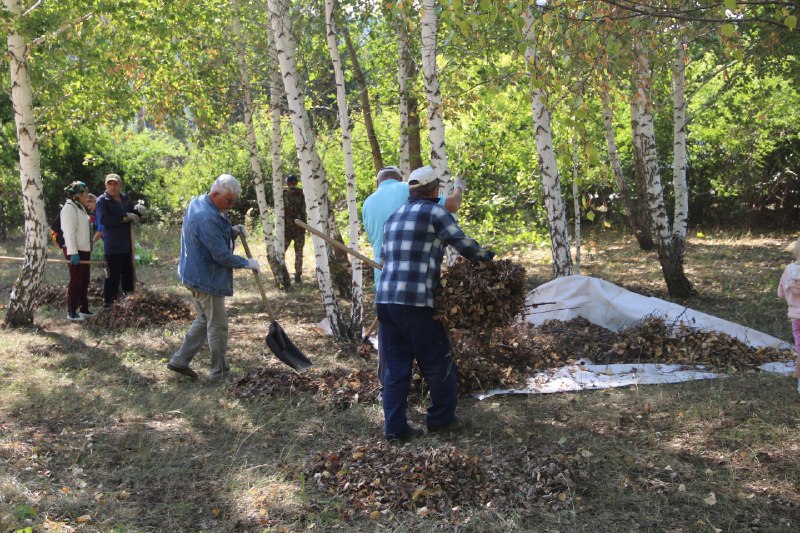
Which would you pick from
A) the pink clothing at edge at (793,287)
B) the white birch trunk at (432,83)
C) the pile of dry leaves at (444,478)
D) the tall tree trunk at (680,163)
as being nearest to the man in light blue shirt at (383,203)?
the white birch trunk at (432,83)

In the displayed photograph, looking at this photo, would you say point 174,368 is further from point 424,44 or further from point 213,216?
point 424,44

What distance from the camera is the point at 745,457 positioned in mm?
4480

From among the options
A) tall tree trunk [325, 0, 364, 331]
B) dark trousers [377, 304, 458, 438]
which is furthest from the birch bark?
dark trousers [377, 304, 458, 438]

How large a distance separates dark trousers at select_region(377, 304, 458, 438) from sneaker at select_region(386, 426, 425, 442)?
2 centimetres

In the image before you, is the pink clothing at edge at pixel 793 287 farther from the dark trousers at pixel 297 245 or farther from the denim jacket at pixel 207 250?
the dark trousers at pixel 297 245

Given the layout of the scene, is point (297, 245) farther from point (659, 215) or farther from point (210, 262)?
point (210, 262)

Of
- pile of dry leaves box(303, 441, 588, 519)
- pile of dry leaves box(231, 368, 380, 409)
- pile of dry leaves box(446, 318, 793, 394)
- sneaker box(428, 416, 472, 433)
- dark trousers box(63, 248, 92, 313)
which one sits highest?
dark trousers box(63, 248, 92, 313)

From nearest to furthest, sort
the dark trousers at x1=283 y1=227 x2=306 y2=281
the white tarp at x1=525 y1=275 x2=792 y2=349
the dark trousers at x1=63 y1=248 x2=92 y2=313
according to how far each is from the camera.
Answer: the white tarp at x1=525 y1=275 x2=792 y2=349 < the dark trousers at x1=63 y1=248 x2=92 y2=313 < the dark trousers at x1=283 y1=227 x2=306 y2=281

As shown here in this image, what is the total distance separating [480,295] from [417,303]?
0.41 meters

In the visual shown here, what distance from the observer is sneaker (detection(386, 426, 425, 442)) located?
503 cm

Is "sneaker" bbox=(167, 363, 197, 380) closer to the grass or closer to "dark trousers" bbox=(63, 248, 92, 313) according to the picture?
the grass

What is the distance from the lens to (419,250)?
4816mm

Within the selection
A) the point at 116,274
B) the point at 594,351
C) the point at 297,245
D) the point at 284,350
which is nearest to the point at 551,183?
the point at 594,351

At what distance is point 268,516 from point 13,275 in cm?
1195
